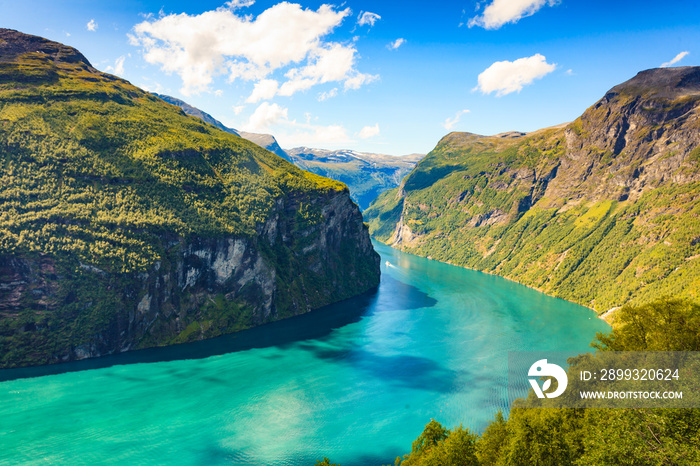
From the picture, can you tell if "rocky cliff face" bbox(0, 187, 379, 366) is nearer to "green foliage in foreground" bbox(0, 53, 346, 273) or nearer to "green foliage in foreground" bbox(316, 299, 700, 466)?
"green foliage in foreground" bbox(0, 53, 346, 273)

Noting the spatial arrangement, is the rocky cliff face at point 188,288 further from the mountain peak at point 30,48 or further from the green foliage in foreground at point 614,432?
the mountain peak at point 30,48

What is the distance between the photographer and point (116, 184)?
121 metres

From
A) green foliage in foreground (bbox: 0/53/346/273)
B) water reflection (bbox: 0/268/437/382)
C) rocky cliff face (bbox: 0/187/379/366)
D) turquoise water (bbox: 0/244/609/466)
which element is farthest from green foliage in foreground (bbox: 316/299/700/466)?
green foliage in foreground (bbox: 0/53/346/273)

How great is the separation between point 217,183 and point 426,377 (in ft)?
350

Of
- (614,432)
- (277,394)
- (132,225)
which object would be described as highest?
(132,225)

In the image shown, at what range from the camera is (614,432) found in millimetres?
29891

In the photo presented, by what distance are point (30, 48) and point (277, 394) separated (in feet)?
676

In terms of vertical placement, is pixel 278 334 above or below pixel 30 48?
below

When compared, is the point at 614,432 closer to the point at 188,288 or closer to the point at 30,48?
the point at 188,288

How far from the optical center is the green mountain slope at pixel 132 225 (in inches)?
3728

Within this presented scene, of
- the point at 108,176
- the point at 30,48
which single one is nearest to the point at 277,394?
the point at 108,176

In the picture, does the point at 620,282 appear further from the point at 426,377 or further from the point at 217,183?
the point at 217,183

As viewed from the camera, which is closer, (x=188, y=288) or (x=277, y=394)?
(x=277, y=394)

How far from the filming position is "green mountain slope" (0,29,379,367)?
94.7 meters
